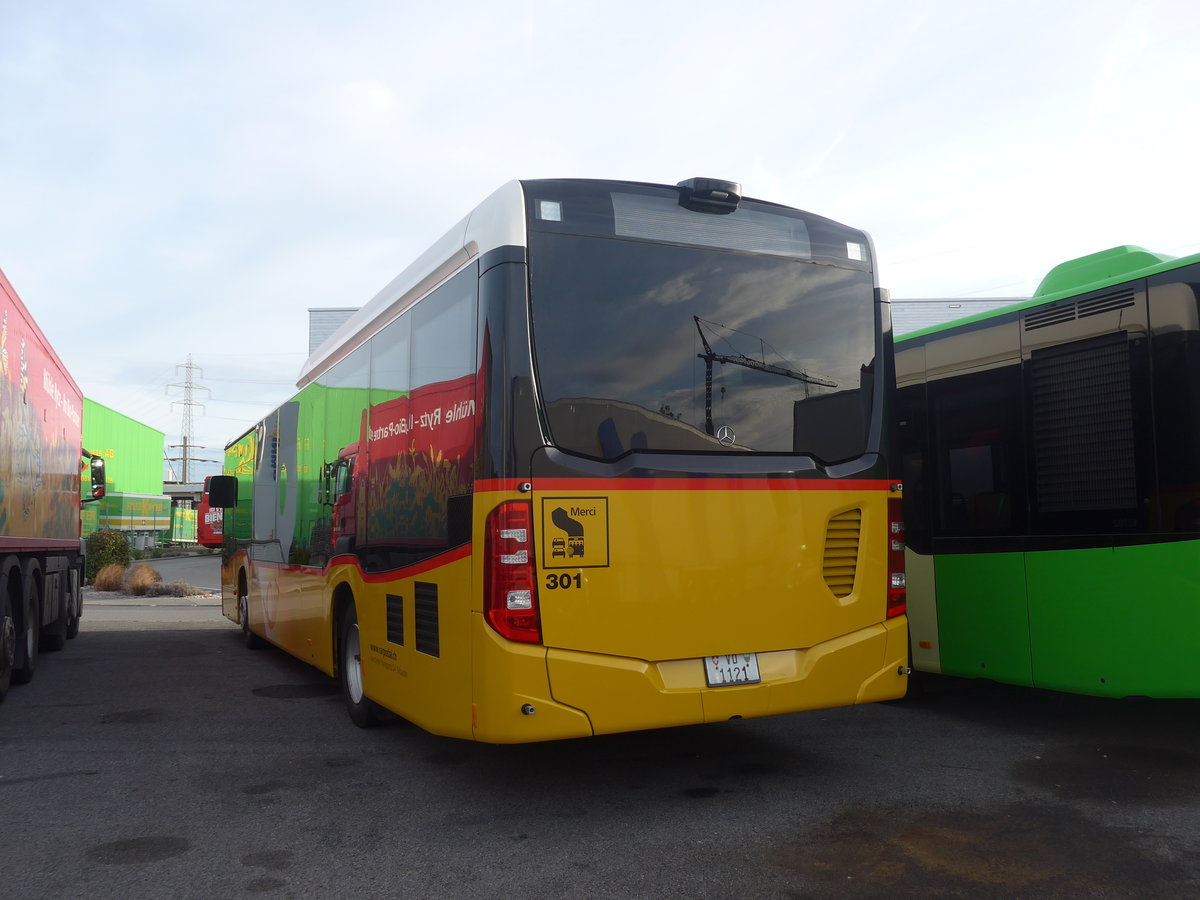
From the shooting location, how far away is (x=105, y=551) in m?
27.9

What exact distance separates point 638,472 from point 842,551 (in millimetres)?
1347

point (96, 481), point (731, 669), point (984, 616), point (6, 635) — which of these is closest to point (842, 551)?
point (731, 669)

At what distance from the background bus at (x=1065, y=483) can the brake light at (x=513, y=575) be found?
3672 mm

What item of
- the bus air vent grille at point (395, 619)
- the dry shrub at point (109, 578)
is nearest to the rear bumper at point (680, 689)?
the bus air vent grille at point (395, 619)

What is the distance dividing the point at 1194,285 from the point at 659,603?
362cm

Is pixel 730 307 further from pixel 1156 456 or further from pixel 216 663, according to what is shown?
pixel 216 663

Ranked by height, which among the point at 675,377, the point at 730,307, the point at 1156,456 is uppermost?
the point at 730,307

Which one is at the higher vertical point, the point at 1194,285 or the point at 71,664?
the point at 1194,285

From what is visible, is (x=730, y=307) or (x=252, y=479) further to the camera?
(x=252, y=479)

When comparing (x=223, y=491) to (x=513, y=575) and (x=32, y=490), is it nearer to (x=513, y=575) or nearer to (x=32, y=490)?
(x=32, y=490)

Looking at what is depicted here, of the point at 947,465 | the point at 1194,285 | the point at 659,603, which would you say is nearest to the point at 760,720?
the point at 947,465

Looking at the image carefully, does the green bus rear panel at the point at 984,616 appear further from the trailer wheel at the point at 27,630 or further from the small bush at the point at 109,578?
the small bush at the point at 109,578

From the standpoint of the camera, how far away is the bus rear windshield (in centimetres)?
484

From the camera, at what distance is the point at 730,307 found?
5246 mm
